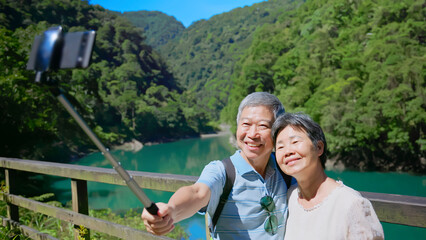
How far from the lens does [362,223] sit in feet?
3.55

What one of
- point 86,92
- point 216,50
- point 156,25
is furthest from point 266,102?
point 156,25

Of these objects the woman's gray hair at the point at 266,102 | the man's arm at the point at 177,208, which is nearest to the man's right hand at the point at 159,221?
the man's arm at the point at 177,208

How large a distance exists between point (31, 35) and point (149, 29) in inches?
6624

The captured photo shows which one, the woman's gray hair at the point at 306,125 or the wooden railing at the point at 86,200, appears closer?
the wooden railing at the point at 86,200

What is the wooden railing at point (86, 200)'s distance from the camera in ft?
3.95

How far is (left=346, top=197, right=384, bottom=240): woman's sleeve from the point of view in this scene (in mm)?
1072

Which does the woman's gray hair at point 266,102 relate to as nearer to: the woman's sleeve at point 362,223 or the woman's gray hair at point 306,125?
the woman's gray hair at point 306,125

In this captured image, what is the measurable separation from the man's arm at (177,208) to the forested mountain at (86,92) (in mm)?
422

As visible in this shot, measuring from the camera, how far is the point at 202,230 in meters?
10.8

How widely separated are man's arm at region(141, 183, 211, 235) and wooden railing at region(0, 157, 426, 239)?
349mm

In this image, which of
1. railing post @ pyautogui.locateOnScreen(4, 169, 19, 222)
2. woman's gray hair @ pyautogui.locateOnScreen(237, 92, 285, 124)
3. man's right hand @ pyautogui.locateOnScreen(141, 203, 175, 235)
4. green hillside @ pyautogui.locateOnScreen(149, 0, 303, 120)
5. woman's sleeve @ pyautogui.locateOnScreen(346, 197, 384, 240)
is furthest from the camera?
green hillside @ pyautogui.locateOnScreen(149, 0, 303, 120)

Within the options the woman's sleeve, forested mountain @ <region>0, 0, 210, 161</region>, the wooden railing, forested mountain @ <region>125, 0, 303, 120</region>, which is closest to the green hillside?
forested mountain @ <region>125, 0, 303, 120</region>

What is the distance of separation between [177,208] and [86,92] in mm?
13612

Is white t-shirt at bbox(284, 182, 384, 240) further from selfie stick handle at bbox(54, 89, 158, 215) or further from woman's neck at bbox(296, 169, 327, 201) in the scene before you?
selfie stick handle at bbox(54, 89, 158, 215)
